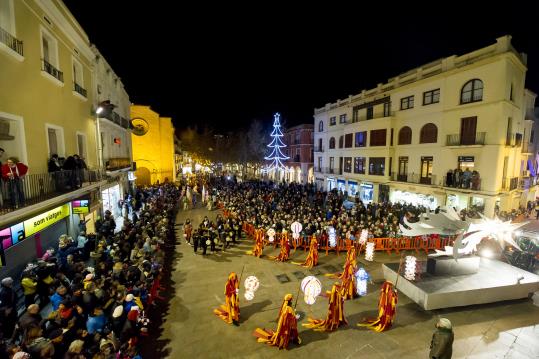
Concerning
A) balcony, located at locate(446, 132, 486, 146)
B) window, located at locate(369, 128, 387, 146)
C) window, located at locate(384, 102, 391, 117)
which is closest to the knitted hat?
balcony, located at locate(446, 132, 486, 146)

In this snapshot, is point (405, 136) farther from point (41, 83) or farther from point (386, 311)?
point (41, 83)

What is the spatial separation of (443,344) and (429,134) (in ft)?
67.9

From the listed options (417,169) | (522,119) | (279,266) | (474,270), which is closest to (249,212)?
(279,266)

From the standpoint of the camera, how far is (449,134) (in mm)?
20344

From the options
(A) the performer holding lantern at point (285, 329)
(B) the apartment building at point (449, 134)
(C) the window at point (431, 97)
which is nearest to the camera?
(A) the performer holding lantern at point (285, 329)

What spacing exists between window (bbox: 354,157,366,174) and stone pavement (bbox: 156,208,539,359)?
18.7 m

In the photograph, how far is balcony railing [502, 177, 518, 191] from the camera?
1848 centimetres

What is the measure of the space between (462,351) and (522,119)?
2280 centimetres

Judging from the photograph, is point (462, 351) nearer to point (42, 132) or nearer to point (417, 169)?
point (42, 132)

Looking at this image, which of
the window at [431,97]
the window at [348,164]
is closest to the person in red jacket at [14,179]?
the window at [431,97]

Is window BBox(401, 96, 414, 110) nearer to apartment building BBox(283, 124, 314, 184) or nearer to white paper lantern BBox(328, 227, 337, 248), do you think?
white paper lantern BBox(328, 227, 337, 248)

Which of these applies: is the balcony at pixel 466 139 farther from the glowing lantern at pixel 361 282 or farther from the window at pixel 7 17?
the window at pixel 7 17

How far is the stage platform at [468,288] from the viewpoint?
29.1 feet

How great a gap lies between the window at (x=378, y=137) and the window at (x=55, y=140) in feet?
82.3
